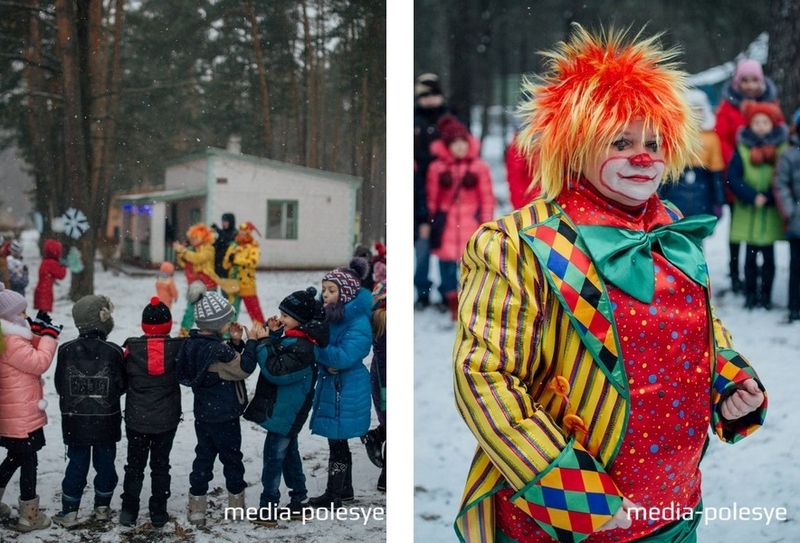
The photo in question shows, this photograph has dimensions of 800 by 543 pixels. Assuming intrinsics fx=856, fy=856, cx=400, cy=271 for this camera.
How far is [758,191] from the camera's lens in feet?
11.9

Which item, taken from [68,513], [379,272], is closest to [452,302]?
[379,272]

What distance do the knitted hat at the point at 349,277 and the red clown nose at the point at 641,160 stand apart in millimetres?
1272

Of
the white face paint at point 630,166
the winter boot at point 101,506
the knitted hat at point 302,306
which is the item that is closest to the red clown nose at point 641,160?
the white face paint at point 630,166

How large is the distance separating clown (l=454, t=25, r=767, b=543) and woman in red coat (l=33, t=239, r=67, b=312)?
168cm

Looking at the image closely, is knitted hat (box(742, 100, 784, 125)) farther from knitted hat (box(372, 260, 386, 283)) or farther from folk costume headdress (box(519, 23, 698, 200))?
knitted hat (box(372, 260, 386, 283))

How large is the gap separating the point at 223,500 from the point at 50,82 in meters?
1.62

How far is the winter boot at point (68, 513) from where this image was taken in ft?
9.89

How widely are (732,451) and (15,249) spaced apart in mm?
2761

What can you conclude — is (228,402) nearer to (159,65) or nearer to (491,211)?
(159,65)

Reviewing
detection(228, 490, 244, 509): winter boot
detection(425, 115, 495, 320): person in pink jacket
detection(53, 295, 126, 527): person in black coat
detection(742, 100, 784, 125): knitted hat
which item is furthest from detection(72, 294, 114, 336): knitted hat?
detection(742, 100, 784, 125): knitted hat

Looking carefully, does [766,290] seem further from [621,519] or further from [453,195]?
[621,519]

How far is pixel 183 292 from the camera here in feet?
10.1

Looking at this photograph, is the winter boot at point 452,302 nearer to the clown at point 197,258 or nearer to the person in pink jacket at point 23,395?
the clown at point 197,258

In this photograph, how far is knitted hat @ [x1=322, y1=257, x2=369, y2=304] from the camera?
10.0 ft
